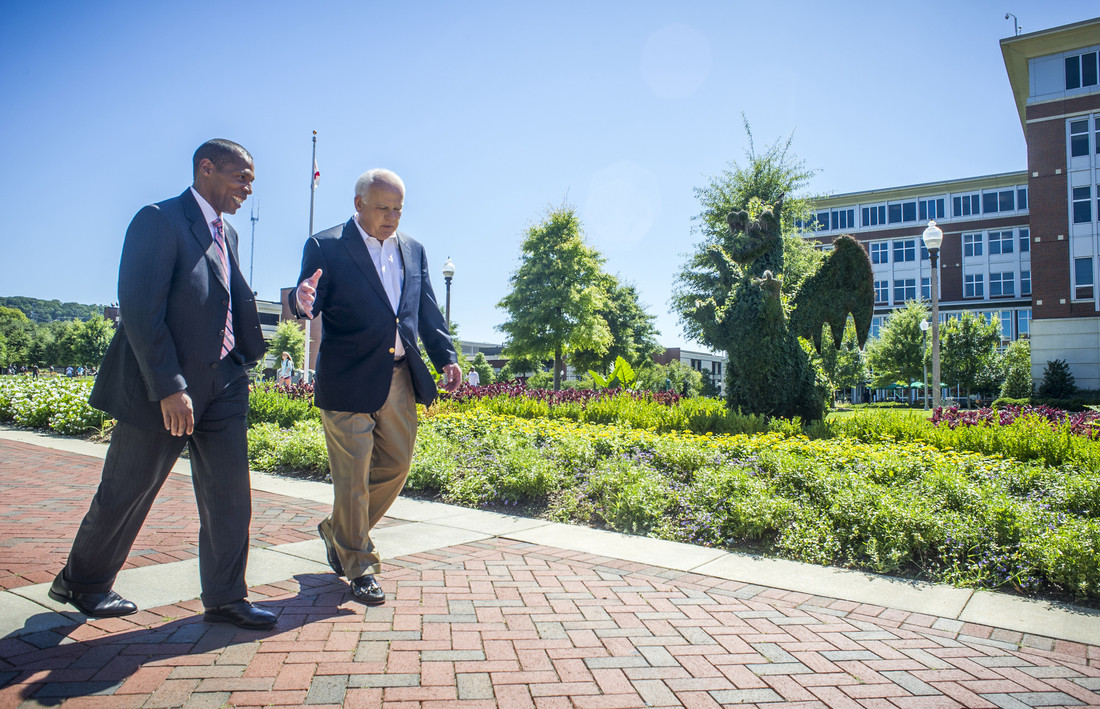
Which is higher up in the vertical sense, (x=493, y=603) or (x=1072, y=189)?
(x=1072, y=189)

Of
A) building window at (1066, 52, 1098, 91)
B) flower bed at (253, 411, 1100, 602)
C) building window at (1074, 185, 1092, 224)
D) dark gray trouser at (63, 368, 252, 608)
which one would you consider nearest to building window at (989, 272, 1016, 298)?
building window at (1074, 185, 1092, 224)

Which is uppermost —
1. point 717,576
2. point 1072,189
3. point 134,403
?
point 1072,189

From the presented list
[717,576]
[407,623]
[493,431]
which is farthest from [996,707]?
[493,431]

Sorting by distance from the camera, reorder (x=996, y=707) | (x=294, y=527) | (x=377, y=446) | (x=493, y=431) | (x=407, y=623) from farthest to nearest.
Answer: (x=493, y=431) < (x=294, y=527) < (x=377, y=446) < (x=407, y=623) < (x=996, y=707)

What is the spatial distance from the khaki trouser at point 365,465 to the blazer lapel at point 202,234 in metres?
0.81

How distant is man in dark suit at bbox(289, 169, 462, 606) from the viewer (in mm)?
2998

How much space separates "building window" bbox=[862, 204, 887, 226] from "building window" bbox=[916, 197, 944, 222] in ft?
7.86

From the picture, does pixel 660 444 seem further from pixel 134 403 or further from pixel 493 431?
pixel 134 403

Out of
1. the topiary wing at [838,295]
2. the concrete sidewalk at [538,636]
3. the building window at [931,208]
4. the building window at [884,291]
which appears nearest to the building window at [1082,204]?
the building window at [931,208]

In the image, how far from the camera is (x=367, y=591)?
287 centimetres

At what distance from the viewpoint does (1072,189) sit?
1135 inches

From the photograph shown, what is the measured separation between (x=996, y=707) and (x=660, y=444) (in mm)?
4127

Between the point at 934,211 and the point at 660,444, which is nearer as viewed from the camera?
the point at 660,444

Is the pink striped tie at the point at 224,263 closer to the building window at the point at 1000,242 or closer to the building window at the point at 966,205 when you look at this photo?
the building window at the point at 966,205
